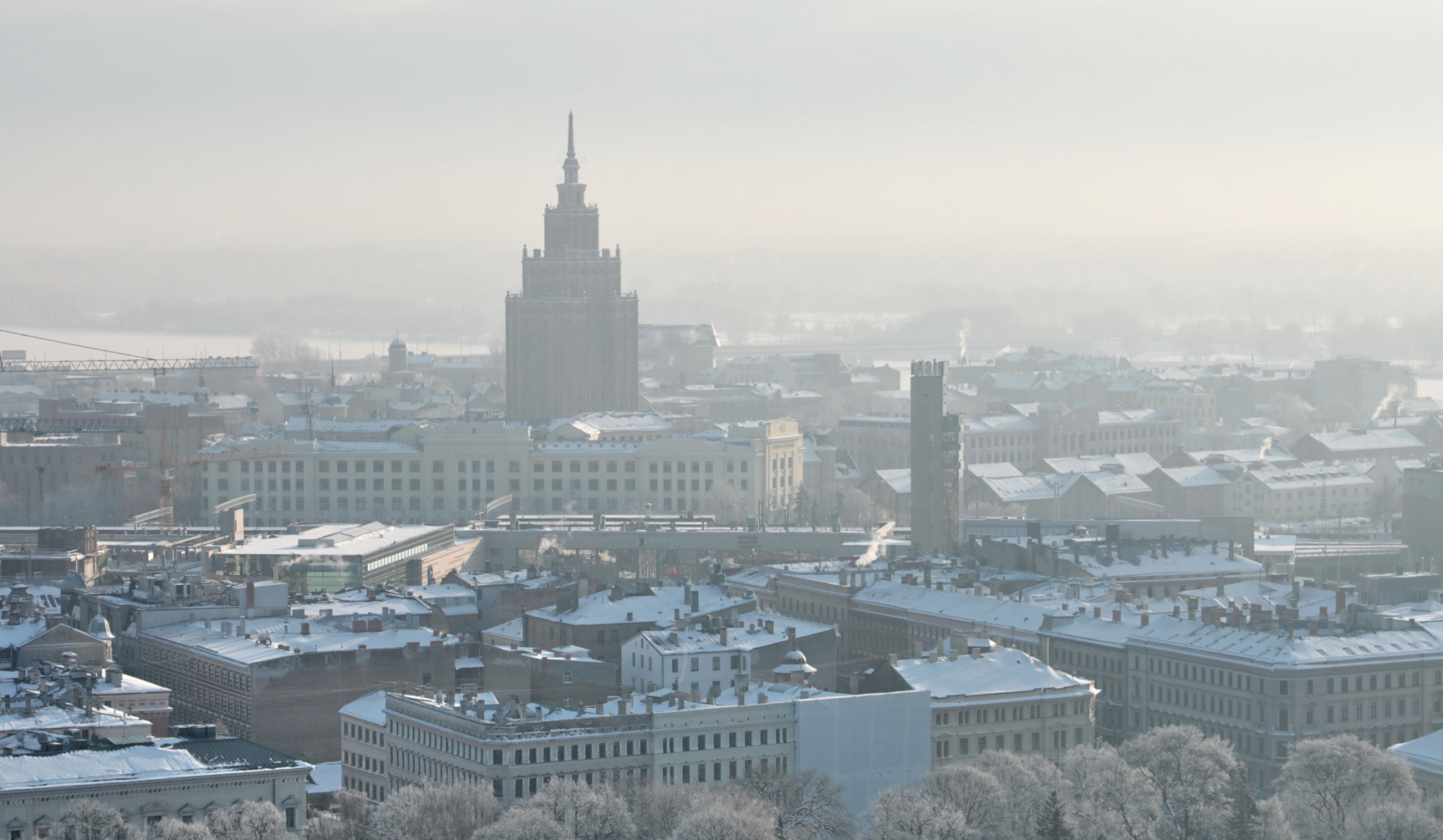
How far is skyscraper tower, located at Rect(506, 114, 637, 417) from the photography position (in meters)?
140

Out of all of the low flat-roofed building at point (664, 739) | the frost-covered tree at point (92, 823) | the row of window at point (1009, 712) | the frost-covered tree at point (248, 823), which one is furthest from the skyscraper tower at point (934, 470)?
the frost-covered tree at point (92, 823)

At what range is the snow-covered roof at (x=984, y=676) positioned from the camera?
2307 inches

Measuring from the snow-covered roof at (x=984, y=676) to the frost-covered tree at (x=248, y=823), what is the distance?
51.9 feet

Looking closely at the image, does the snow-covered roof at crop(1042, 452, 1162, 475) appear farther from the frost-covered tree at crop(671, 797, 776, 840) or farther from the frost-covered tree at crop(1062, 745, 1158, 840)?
the frost-covered tree at crop(671, 797, 776, 840)

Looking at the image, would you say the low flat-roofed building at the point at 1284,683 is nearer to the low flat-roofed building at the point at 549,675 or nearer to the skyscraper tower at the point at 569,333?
the low flat-roofed building at the point at 549,675

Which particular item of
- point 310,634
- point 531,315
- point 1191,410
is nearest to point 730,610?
point 310,634

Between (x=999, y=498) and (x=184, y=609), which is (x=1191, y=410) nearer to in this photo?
(x=999, y=498)

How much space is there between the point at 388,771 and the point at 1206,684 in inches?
789

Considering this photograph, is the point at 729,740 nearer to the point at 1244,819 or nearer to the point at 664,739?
the point at 664,739

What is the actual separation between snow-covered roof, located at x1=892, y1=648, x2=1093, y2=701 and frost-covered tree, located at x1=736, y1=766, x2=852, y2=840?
16.2 feet

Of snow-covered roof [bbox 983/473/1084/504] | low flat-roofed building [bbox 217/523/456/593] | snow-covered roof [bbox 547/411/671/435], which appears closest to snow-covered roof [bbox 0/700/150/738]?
low flat-roofed building [bbox 217/523/456/593]

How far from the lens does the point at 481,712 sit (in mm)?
52938

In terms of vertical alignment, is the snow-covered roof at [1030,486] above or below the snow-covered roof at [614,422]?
below

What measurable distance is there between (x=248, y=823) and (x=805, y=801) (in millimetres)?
11519
